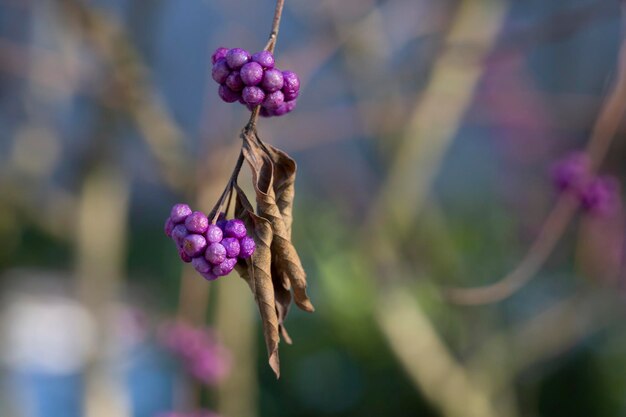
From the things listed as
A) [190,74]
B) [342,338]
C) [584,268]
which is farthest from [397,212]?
[190,74]

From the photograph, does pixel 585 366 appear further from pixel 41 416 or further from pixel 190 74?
pixel 190 74

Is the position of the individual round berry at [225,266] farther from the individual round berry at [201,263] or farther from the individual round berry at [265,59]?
the individual round berry at [265,59]

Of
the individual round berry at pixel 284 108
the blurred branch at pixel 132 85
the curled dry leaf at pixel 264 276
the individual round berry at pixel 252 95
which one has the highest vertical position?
the blurred branch at pixel 132 85

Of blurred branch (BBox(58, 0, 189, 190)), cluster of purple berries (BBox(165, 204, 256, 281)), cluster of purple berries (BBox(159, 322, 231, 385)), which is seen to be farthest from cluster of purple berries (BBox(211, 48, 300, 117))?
blurred branch (BBox(58, 0, 189, 190))

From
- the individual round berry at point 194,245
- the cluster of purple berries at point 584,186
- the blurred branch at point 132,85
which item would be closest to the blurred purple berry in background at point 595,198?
the cluster of purple berries at point 584,186

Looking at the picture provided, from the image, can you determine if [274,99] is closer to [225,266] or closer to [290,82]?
[290,82]

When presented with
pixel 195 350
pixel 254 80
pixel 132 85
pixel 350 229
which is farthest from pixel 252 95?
pixel 350 229

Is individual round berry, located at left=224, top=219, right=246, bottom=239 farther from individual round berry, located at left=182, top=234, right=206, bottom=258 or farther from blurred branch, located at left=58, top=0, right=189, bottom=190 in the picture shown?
blurred branch, located at left=58, top=0, right=189, bottom=190

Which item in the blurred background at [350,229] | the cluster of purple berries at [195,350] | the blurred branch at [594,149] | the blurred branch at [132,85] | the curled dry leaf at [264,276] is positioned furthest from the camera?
the blurred background at [350,229]
